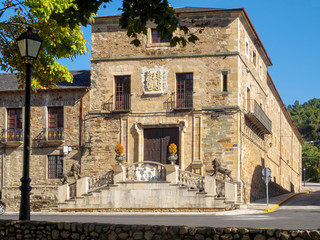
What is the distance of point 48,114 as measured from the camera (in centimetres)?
3653

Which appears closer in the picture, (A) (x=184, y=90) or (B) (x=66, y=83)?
(A) (x=184, y=90)

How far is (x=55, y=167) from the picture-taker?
3597 cm

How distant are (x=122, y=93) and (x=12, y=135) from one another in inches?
271

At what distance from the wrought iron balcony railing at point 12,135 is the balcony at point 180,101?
885 centimetres

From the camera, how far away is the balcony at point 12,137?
36.3 m

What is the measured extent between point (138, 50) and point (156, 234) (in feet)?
79.9

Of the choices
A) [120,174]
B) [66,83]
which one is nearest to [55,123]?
[66,83]

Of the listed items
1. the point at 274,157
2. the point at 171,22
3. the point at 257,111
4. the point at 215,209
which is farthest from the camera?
the point at 274,157

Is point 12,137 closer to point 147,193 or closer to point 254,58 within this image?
point 147,193

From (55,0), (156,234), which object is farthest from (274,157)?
(156,234)

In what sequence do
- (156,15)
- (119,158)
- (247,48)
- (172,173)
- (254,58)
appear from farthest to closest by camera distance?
(254,58) → (247,48) → (119,158) → (172,173) → (156,15)

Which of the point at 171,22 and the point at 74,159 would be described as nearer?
the point at 171,22

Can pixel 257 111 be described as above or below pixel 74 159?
above

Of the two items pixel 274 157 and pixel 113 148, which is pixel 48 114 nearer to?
pixel 113 148
